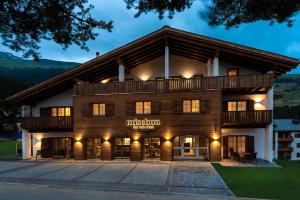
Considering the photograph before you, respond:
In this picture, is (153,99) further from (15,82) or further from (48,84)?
(15,82)

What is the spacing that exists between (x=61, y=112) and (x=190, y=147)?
12.4 m

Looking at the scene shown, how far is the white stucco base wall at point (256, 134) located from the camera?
2080cm

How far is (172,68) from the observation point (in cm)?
2247

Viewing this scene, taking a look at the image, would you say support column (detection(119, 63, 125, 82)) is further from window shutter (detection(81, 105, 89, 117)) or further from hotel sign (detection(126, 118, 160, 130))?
hotel sign (detection(126, 118, 160, 130))

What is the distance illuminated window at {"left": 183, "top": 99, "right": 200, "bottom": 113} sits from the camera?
64.5ft

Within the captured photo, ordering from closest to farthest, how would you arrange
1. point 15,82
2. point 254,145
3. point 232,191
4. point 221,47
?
1. point 232,191
2. point 221,47
3. point 254,145
4. point 15,82

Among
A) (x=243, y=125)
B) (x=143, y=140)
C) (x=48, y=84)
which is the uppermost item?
(x=48, y=84)

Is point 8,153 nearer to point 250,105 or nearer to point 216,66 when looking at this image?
point 216,66

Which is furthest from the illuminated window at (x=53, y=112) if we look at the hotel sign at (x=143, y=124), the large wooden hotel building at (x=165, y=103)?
the hotel sign at (x=143, y=124)

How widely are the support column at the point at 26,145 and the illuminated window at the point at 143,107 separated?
36.0 feet

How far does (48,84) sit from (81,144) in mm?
5943

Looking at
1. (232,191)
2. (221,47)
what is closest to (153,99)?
(221,47)

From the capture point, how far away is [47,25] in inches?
312

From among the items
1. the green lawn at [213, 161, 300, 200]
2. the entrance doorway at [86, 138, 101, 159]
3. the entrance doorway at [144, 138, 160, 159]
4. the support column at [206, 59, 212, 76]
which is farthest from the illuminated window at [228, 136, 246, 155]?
the entrance doorway at [86, 138, 101, 159]
